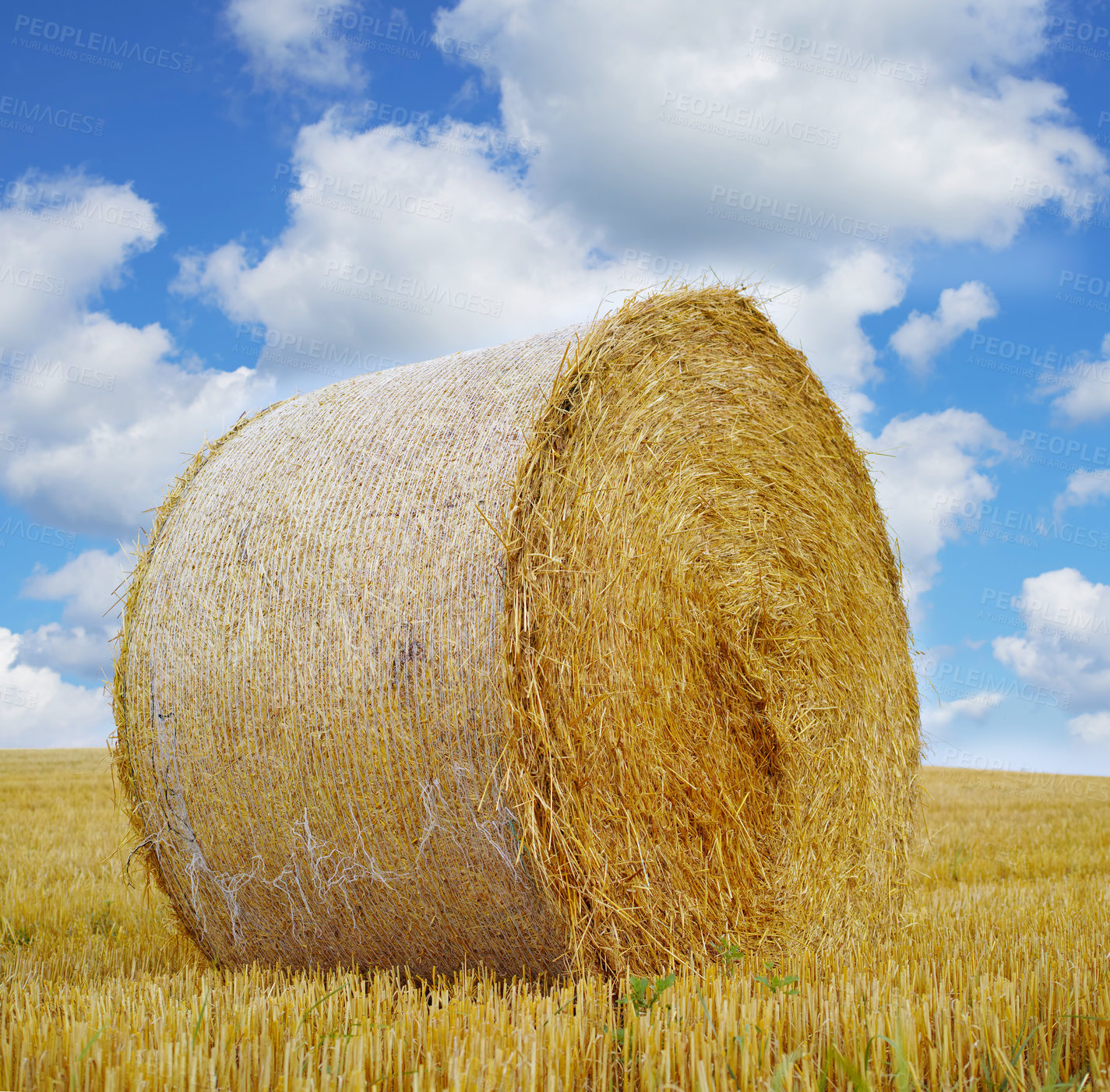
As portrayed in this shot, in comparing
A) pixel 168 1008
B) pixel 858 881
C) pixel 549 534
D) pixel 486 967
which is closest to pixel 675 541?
pixel 549 534

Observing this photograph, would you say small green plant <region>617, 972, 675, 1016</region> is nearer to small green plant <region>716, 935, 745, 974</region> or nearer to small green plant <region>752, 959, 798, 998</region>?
small green plant <region>752, 959, 798, 998</region>

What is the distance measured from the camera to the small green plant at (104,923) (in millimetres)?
5438

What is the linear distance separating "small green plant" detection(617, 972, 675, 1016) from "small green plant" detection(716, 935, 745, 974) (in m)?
0.73

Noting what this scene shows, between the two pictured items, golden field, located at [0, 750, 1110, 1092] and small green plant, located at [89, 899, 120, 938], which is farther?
Answer: small green plant, located at [89, 899, 120, 938]

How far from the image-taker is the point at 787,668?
184 inches

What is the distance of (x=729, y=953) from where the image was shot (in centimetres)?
391

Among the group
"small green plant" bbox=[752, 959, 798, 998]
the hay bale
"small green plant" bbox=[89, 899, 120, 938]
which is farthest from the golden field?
"small green plant" bbox=[89, 899, 120, 938]

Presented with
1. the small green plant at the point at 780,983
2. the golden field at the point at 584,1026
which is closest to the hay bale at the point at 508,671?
the golden field at the point at 584,1026

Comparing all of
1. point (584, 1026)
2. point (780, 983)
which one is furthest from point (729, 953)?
point (584, 1026)

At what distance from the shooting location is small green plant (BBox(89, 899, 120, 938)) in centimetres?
544

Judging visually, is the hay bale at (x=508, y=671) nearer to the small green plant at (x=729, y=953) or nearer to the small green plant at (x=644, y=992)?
the small green plant at (x=729, y=953)

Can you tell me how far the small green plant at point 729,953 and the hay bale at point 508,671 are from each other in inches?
2.5

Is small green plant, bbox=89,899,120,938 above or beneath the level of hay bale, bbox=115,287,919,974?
beneath

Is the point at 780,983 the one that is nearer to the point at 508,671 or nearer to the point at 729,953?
the point at 729,953
